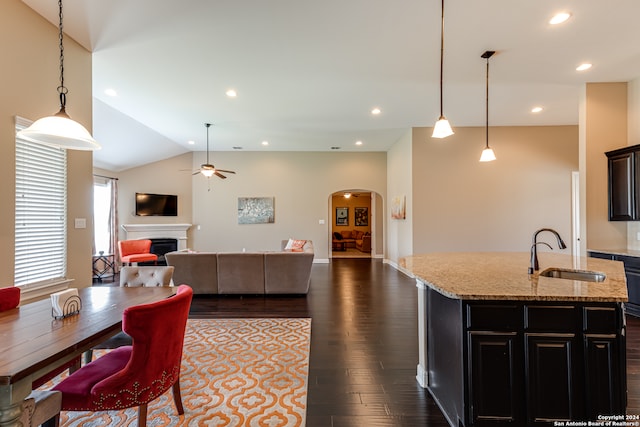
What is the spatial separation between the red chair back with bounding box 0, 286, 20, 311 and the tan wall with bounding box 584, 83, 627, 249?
6752 millimetres

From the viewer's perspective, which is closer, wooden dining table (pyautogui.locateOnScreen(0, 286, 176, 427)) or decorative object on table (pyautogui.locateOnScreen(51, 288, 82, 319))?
wooden dining table (pyautogui.locateOnScreen(0, 286, 176, 427))

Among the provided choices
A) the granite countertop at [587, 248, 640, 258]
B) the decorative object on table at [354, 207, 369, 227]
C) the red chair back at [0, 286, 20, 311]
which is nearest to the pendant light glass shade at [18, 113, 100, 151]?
the red chair back at [0, 286, 20, 311]

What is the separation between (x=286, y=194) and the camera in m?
8.96

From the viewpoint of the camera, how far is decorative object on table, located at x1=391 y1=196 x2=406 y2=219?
7148mm

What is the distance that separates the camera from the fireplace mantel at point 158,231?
27.1 feet

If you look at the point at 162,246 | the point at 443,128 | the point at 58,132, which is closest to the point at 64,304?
the point at 58,132

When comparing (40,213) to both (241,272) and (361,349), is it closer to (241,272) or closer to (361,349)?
(241,272)

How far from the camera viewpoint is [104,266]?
747cm

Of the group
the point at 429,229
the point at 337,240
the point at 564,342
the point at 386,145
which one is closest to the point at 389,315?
the point at 564,342

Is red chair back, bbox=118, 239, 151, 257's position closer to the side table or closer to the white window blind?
the side table

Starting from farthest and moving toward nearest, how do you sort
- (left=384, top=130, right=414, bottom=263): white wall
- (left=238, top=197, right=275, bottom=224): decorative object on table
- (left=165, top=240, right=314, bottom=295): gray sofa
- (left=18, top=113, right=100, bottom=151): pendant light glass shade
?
(left=238, top=197, right=275, bottom=224): decorative object on table, (left=384, top=130, right=414, bottom=263): white wall, (left=165, top=240, right=314, bottom=295): gray sofa, (left=18, top=113, right=100, bottom=151): pendant light glass shade

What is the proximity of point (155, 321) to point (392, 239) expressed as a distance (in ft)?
24.6

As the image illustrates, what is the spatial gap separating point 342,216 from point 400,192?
659 cm

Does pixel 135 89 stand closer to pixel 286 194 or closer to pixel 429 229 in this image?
pixel 286 194
